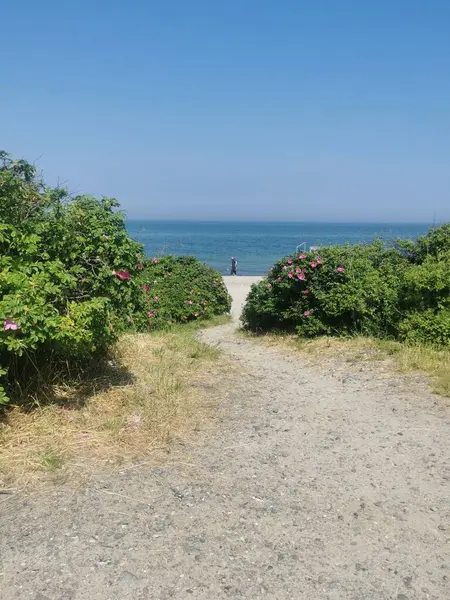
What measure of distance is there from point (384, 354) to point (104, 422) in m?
4.35

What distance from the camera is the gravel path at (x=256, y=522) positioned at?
2.86m

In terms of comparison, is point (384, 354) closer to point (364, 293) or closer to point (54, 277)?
point (364, 293)

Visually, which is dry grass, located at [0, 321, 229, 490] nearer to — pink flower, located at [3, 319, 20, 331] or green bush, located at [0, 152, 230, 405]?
green bush, located at [0, 152, 230, 405]

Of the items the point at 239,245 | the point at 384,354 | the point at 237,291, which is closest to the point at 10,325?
the point at 384,354

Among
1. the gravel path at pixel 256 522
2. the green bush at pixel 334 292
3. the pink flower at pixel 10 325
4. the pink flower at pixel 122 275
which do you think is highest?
the pink flower at pixel 122 275

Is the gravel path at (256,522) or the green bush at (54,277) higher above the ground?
the green bush at (54,277)

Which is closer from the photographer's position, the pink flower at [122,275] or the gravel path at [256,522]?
the gravel path at [256,522]

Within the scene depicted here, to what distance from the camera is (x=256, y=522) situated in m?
3.46

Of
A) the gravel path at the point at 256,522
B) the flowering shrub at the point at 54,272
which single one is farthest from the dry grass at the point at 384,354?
the flowering shrub at the point at 54,272

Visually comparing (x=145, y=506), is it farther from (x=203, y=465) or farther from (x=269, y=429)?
(x=269, y=429)

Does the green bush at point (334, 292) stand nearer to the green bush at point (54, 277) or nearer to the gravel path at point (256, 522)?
the gravel path at point (256, 522)

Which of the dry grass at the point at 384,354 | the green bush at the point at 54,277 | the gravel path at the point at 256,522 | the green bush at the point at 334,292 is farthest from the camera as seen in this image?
the green bush at the point at 334,292

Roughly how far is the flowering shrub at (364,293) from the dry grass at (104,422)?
3281mm

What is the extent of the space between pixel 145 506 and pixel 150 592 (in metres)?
0.85
